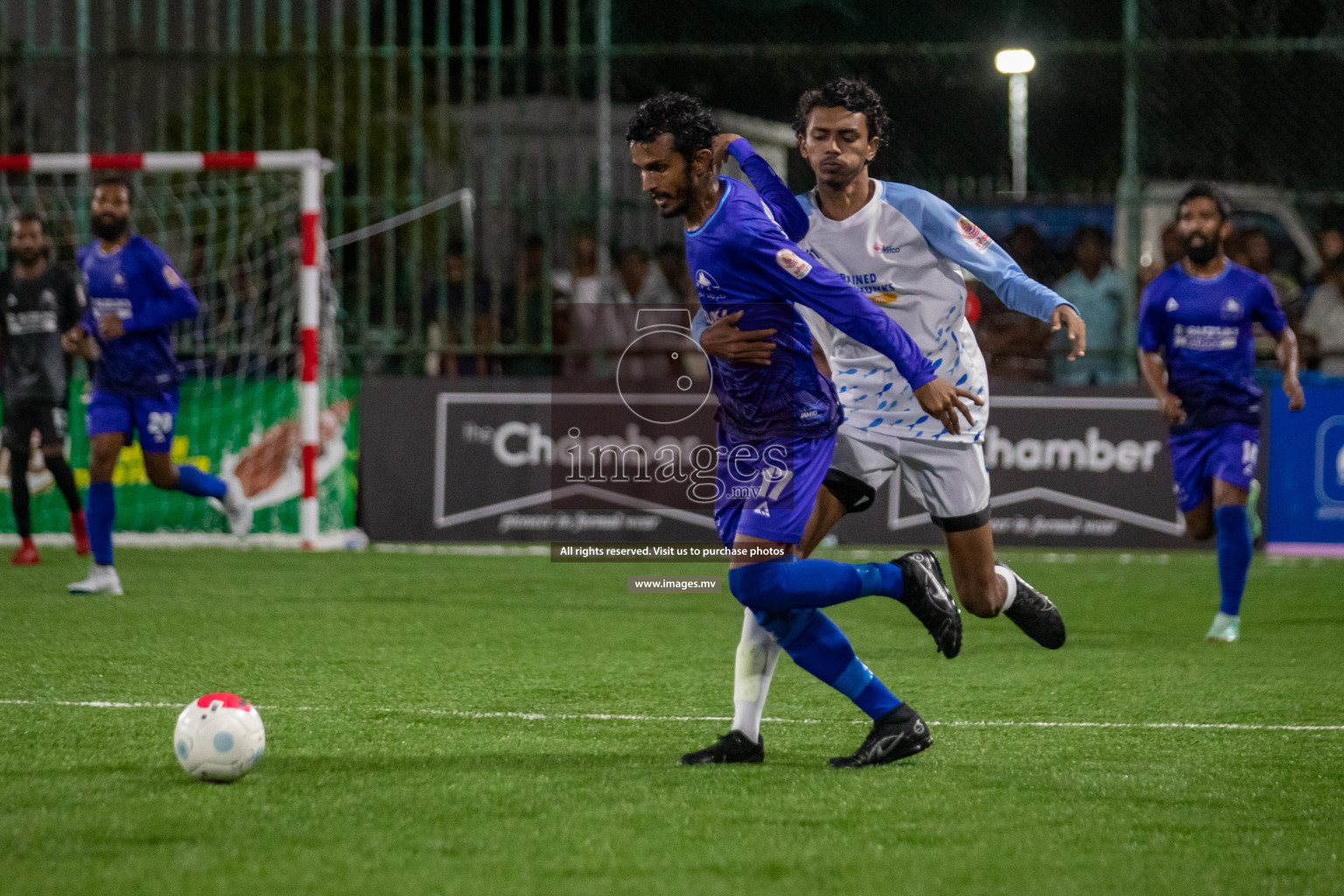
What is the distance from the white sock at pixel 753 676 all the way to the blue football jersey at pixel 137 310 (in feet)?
16.2

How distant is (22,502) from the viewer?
10242mm

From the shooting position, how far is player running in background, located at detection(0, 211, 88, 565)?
10.0 meters

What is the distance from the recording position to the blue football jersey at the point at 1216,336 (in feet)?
25.3

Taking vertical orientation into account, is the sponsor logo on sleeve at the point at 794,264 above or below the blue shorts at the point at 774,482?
above

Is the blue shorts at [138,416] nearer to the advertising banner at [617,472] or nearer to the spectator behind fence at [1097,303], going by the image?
the advertising banner at [617,472]

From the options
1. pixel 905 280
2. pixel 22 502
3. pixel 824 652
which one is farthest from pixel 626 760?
pixel 22 502

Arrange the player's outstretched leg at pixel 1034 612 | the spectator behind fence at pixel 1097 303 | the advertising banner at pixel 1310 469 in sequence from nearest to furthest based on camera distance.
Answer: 1. the player's outstretched leg at pixel 1034 612
2. the advertising banner at pixel 1310 469
3. the spectator behind fence at pixel 1097 303

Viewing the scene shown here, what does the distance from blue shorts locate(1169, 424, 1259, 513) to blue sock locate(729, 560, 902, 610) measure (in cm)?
376

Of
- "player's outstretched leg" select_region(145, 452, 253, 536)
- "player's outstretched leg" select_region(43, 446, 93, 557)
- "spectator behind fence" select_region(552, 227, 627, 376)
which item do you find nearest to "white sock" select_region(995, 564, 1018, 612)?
"player's outstretched leg" select_region(145, 452, 253, 536)

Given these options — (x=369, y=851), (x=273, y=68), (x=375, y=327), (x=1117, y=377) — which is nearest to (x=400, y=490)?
(x=375, y=327)

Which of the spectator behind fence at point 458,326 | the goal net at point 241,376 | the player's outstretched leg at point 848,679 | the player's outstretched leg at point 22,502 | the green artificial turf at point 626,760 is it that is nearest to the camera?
the green artificial turf at point 626,760

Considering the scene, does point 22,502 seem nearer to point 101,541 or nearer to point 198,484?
point 198,484

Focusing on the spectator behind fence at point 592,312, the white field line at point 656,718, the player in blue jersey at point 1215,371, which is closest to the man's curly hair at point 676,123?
the white field line at point 656,718

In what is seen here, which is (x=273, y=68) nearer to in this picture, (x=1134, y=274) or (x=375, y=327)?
(x=375, y=327)
